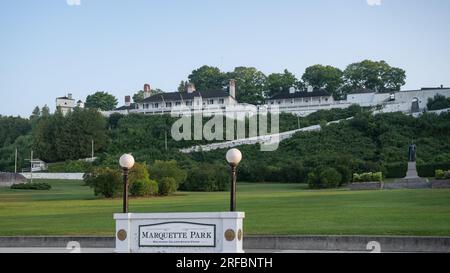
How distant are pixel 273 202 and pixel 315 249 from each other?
1574cm

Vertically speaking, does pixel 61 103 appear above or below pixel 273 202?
above

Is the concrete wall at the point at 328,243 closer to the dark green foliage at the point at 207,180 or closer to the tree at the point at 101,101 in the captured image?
the dark green foliage at the point at 207,180

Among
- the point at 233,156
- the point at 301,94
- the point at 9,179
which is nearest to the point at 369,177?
the point at 9,179

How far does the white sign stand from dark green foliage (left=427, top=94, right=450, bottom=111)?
83761 millimetres

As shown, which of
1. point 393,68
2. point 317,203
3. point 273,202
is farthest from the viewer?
point 393,68

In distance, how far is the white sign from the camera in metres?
15.5

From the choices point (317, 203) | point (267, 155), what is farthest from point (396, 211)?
point (267, 155)

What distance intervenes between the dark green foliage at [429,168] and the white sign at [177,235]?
49.0m

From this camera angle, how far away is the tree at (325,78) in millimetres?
133050

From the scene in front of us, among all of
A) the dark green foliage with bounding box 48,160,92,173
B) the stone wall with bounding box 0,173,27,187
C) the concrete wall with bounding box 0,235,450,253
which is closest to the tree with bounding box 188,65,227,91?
the dark green foliage with bounding box 48,160,92,173

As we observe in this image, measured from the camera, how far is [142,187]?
45.5 metres

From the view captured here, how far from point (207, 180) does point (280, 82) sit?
82.2 meters
